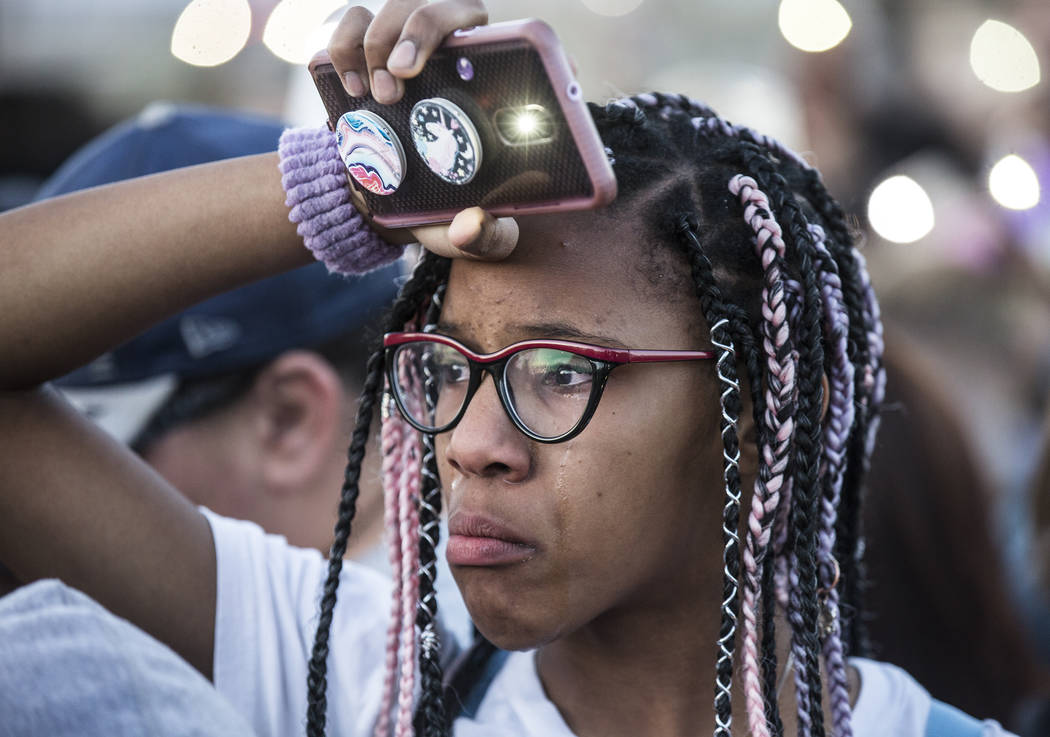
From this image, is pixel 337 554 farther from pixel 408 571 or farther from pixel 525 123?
pixel 525 123

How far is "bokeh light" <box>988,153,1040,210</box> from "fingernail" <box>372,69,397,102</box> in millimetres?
3283

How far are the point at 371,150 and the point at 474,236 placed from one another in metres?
0.20

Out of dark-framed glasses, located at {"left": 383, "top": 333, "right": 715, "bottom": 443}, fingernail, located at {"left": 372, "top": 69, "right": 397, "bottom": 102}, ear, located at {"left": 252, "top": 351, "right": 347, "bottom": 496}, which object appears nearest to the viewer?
fingernail, located at {"left": 372, "top": 69, "right": 397, "bottom": 102}

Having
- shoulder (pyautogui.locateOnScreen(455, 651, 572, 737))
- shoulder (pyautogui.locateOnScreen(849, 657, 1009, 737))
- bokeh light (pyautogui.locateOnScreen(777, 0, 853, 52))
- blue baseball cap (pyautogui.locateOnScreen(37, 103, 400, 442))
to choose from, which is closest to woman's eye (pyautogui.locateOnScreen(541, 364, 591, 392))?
shoulder (pyautogui.locateOnScreen(455, 651, 572, 737))

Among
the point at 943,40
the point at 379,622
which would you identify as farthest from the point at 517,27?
the point at 943,40

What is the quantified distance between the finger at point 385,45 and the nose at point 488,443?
454 mm

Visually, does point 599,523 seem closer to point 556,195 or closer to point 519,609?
point 519,609

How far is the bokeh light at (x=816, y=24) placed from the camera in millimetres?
5395

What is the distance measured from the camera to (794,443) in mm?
1744

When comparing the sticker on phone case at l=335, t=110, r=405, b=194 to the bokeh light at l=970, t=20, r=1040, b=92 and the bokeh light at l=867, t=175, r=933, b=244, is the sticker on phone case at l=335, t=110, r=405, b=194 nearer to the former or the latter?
the bokeh light at l=867, t=175, r=933, b=244

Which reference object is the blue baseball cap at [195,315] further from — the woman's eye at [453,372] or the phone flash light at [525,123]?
the phone flash light at [525,123]

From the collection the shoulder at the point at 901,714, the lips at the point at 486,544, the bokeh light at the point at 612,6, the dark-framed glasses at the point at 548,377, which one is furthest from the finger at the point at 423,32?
the bokeh light at the point at 612,6

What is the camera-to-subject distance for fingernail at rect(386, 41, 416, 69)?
142cm

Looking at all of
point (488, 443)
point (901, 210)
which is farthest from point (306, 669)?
point (901, 210)
